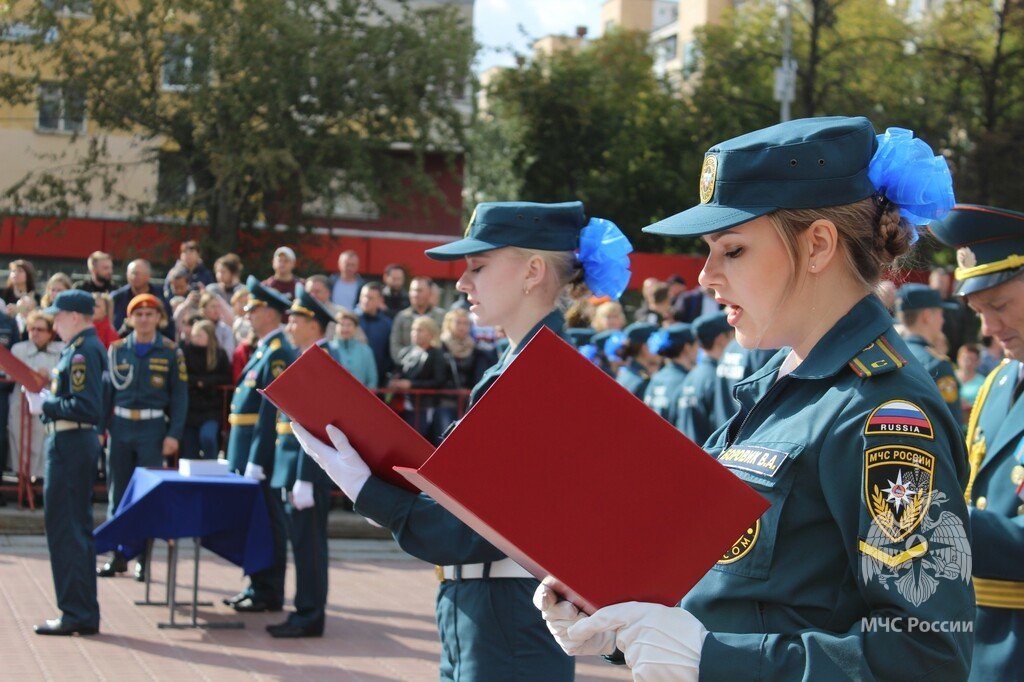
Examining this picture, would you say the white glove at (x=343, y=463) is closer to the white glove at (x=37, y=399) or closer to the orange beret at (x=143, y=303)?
the white glove at (x=37, y=399)

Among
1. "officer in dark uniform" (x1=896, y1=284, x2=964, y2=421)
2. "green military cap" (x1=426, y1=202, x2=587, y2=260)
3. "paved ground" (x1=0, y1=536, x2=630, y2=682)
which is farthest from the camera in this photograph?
"officer in dark uniform" (x1=896, y1=284, x2=964, y2=421)

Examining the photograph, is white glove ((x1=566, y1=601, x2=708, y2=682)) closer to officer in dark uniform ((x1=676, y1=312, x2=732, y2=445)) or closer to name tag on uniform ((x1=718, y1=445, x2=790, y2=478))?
name tag on uniform ((x1=718, y1=445, x2=790, y2=478))

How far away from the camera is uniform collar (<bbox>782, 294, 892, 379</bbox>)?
2234 millimetres

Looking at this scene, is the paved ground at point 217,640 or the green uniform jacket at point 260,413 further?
the green uniform jacket at point 260,413

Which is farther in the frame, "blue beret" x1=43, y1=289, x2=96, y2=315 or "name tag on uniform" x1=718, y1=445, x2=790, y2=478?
"blue beret" x1=43, y1=289, x2=96, y2=315

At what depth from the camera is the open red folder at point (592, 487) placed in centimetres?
212

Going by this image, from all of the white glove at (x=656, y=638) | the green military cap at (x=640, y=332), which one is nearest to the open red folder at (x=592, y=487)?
the white glove at (x=656, y=638)

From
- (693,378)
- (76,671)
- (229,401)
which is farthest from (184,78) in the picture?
(76,671)

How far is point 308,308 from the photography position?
9477 mm

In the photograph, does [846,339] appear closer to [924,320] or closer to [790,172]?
[790,172]

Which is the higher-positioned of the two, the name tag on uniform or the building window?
the building window

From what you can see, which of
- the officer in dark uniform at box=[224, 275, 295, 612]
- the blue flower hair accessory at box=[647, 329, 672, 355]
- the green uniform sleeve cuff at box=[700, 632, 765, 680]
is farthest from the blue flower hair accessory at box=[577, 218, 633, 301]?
the blue flower hair accessory at box=[647, 329, 672, 355]

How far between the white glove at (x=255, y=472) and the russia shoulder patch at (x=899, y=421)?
7.54 meters

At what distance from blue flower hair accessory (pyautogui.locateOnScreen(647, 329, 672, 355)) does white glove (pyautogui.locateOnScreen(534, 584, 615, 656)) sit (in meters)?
9.05
